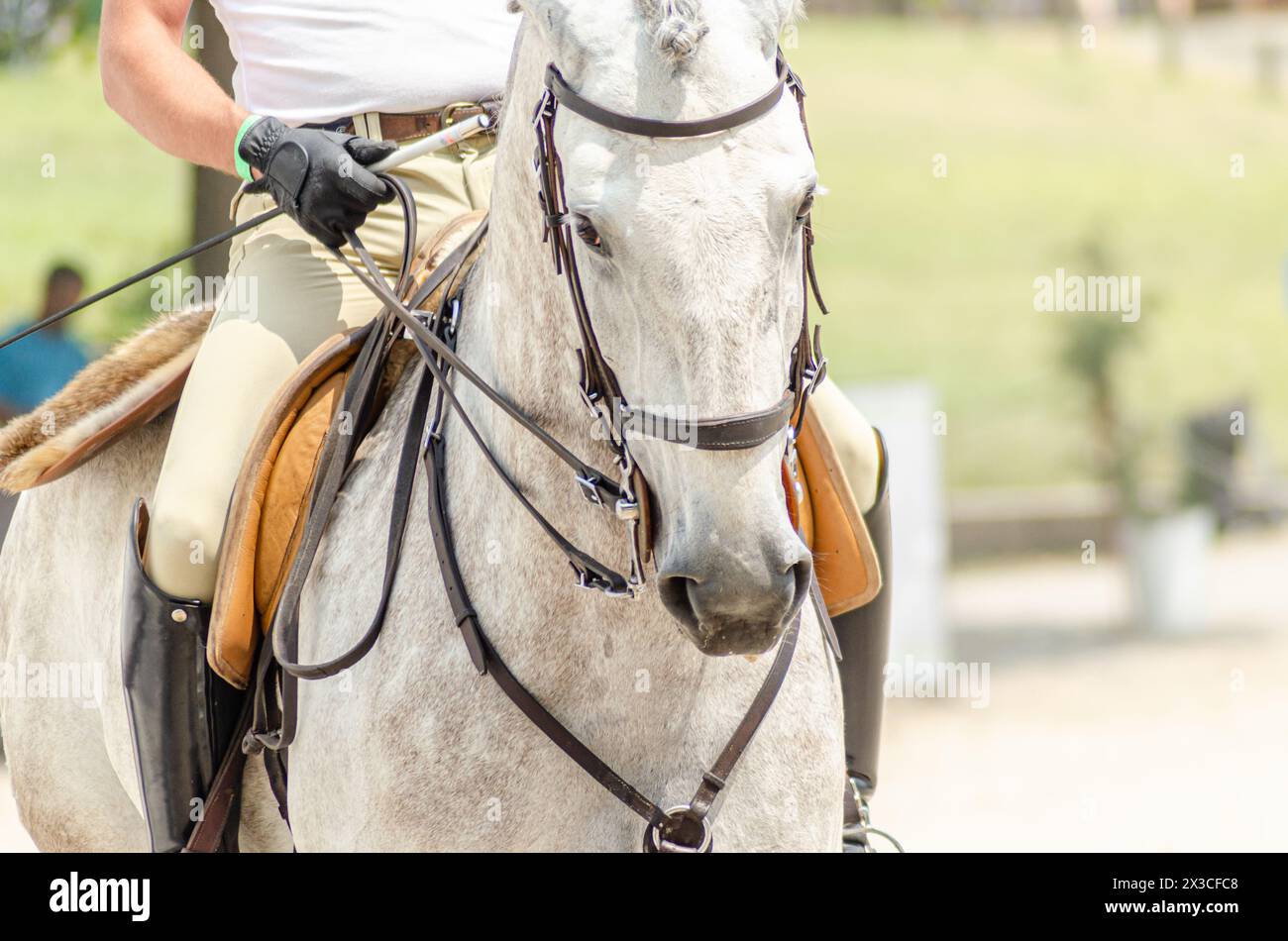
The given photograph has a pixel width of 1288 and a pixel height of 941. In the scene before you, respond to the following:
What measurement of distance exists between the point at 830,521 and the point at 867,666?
2.40ft

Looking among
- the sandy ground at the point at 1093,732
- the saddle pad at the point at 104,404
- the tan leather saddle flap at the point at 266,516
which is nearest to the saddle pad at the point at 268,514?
the tan leather saddle flap at the point at 266,516

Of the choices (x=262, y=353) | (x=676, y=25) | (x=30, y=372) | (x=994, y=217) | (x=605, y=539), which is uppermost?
(x=676, y=25)

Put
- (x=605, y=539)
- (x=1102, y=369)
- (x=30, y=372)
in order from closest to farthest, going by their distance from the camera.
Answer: (x=605, y=539) → (x=30, y=372) → (x=1102, y=369)

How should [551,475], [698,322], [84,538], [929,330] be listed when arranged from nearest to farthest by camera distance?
[698,322], [551,475], [84,538], [929,330]

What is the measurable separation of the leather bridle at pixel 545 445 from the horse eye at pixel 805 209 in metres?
0.10

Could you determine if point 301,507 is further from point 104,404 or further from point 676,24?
point 676,24

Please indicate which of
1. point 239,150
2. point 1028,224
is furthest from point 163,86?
point 1028,224

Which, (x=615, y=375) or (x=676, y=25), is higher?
(x=676, y=25)

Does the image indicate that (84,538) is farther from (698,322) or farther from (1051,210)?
(1051,210)

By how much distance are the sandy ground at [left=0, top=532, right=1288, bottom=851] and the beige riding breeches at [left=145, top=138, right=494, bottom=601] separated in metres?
5.05

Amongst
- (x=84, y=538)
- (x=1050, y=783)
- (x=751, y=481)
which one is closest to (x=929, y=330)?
(x=1050, y=783)

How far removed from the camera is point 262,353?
3273 mm

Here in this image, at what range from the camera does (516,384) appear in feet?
8.58

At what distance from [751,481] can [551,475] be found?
55 cm
